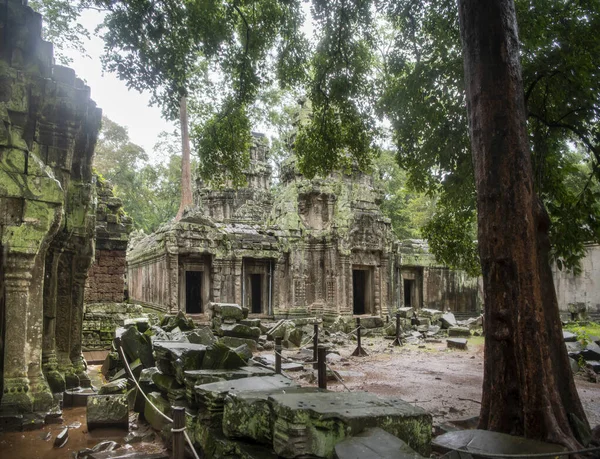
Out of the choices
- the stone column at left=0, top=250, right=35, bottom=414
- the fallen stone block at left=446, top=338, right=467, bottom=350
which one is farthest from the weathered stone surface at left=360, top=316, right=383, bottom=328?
the stone column at left=0, top=250, right=35, bottom=414

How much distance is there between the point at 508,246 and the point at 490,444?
73.5 inches

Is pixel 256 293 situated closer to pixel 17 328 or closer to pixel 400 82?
pixel 400 82

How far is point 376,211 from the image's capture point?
64.6 ft

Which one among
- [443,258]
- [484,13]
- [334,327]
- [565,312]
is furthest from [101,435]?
[565,312]

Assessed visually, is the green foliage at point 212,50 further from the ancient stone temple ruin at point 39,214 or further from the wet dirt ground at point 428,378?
the wet dirt ground at point 428,378

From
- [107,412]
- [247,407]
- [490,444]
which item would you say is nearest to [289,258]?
[107,412]

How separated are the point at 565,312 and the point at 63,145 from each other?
21.8 m

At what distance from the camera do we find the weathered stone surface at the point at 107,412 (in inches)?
217

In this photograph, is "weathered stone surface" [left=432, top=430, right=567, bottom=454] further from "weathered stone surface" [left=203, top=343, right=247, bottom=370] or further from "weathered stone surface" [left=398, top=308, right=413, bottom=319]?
"weathered stone surface" [left=398, top=308, right=413, bottom=319]

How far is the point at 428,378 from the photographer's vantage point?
31.2 ft

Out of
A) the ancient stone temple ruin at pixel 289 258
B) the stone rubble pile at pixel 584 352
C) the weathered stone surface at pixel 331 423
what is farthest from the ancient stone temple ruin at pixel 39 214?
the stone rubble pile at pixel 584 352

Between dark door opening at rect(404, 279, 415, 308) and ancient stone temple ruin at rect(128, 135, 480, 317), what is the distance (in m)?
1.50

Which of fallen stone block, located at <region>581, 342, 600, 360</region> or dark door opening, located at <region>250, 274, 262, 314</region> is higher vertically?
dark door opening, located at <region>250, 274, 262, 314</region>

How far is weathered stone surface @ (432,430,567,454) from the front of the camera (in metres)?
3.21
